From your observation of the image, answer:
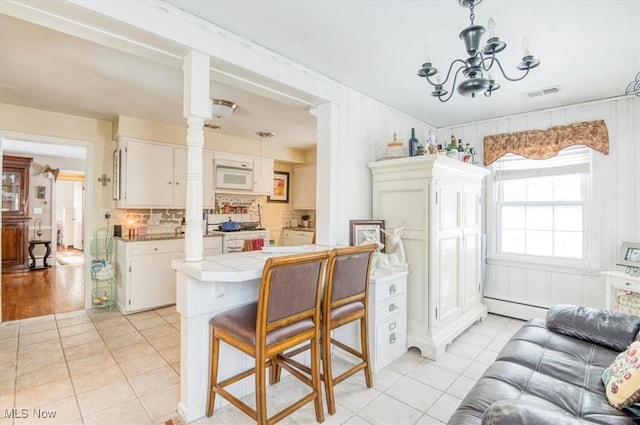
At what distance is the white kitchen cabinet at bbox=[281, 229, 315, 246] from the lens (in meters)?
5.51

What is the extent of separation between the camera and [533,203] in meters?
3.75

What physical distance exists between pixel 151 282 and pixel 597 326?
4340mm

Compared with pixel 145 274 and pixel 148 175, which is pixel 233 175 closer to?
pixel 148 175

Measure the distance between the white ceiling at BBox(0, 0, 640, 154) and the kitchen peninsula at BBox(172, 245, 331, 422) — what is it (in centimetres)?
157

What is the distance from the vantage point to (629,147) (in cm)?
316

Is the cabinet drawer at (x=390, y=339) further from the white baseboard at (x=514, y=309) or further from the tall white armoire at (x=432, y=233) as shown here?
the white baseboard at (x=514, y=309)

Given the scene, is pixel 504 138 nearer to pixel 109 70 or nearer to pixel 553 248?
pixel 553 248

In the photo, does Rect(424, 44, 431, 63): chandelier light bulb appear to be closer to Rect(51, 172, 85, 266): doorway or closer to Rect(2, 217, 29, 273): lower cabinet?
Rect(2, 217, 29, 273): lower cabinet

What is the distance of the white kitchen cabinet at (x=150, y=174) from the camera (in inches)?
152

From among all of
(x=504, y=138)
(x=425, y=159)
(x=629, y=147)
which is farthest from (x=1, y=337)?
(x=629, y=147)

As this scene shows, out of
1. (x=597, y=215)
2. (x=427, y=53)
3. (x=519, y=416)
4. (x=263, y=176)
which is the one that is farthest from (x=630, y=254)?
(x=263, y=176)

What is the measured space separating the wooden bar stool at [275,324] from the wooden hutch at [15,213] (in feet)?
22.2

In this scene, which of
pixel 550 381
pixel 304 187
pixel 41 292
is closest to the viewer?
pixel 550 381

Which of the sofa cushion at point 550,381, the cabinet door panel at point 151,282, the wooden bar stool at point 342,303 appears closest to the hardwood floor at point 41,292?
the cabinet door panel at point 151,282
